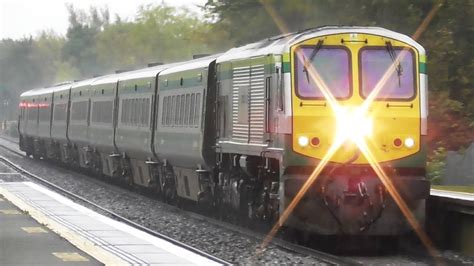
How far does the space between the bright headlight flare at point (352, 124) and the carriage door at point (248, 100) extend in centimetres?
141

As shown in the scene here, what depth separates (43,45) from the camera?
356 feet

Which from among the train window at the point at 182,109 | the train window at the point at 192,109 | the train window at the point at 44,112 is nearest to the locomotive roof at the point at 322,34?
the train window at the point at 192,109

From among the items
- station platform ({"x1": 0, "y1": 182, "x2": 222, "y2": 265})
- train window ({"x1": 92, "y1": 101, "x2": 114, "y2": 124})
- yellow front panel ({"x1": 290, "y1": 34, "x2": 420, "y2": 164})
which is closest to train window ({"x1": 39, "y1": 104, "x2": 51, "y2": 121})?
train window ({"x1": 92, "y1": 101, "x2": 114, "y2": 124})

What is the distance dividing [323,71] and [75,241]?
4.34 m

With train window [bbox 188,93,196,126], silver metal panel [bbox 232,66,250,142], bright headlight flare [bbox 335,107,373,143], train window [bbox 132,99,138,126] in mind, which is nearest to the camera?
bright headlight flare [bbox 335,107,373,143]

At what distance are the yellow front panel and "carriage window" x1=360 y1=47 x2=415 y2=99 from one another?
3.1 inches

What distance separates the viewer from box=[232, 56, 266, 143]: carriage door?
48.2 feet

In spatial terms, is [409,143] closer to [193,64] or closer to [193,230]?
[193,230]

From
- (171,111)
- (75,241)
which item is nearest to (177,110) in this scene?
(171,111)

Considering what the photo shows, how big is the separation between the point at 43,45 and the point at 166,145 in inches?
3523

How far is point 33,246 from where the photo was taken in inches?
475

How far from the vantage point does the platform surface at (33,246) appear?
10641mm

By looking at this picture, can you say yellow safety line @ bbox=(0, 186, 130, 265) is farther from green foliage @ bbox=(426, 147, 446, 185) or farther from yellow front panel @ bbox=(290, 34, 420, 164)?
green foliage @ bbox=(426, 147, 446, 185)

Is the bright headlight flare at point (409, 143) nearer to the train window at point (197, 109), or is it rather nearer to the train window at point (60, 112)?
the train window at point (197, 109)
